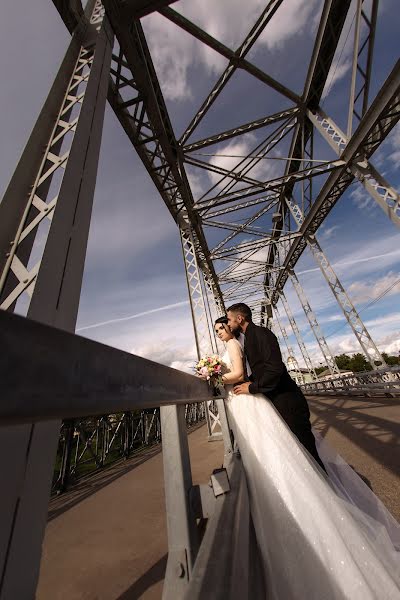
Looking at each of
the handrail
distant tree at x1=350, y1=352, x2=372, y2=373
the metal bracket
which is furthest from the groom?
distant tree at x1=350, y1=352, x2=372, y2=373

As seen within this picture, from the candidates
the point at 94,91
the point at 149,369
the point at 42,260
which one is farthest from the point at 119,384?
the point at 94,91

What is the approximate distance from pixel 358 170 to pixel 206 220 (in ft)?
17.7

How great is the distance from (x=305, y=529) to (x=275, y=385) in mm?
1010

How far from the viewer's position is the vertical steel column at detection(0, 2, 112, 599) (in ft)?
3.92

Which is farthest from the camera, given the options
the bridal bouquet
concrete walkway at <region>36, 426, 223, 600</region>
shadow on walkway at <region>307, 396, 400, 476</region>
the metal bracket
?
shadow on walkway at <region>307, 396, 400, 476</region>

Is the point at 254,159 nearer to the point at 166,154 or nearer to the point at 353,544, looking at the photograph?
the point at 166,154

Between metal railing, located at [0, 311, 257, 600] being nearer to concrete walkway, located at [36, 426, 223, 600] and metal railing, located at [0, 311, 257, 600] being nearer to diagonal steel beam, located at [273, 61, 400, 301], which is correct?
concrete walkway, located at [36, 426, 223, 600]

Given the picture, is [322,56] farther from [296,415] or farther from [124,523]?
[124,523]

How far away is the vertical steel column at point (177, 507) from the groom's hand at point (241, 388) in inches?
46.8

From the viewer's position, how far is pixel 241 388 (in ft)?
8.20

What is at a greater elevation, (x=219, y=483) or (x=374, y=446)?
(x=219, y=483)

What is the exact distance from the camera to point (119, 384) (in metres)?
0.55

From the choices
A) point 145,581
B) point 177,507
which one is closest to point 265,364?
point 177,507

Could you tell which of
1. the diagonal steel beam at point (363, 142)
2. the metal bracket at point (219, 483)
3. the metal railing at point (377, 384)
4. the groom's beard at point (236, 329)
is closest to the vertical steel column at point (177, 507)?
the metal bracket at point (219, 483)
